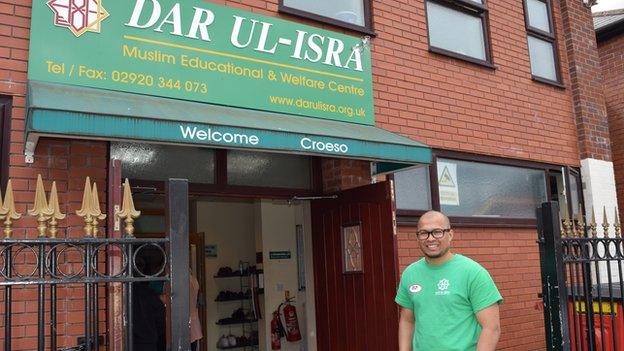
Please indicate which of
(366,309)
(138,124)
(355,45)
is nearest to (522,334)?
(366,309)

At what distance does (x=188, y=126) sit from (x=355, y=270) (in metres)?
2.36

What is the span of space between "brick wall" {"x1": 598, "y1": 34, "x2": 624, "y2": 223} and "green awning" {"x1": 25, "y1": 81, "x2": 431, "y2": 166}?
6.23m

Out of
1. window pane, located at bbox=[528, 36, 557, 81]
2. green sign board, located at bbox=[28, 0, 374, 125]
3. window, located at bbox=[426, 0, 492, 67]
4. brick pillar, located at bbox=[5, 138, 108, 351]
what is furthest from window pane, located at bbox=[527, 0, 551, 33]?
brick pillar, located at bbox=[5, 138, 108, 351]

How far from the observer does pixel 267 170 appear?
5859 millimetres

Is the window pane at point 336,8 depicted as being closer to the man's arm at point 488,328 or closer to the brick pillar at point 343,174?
the brick pillar at point 343,174

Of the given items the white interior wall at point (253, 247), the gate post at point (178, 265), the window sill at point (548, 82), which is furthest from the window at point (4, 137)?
the window sill at point (548, 82)

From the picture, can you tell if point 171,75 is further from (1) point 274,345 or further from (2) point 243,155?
(1) point 274,345

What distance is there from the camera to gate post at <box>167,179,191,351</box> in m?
3.01

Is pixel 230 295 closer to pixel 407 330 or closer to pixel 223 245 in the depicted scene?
pixel 223 245

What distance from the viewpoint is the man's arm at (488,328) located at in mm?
3248

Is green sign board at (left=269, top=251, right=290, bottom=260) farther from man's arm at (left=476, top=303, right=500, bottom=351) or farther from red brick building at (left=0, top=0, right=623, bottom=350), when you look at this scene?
man's arm at (left=476, top=303, right=500, bottom=351)

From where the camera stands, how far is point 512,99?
7.75 meters

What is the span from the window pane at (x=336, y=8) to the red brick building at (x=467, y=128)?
2 centimetres

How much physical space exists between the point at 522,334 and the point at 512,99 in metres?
2.92
